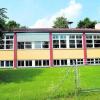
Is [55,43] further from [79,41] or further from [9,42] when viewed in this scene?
[9,42]

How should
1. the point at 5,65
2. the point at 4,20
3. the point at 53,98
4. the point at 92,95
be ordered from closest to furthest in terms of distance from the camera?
the point at 53,98, the point at 92,95, the point at 4,20, the point at 5,65

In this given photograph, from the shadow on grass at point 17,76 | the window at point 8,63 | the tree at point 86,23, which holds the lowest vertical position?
the shadow on grass at point 17,76

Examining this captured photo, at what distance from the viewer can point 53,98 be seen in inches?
757

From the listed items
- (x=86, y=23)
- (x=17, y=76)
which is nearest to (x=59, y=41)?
(x=17, y=76)

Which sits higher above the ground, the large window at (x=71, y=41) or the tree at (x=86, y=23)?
the tree at (x=86, y=23)

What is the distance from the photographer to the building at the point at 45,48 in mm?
64062

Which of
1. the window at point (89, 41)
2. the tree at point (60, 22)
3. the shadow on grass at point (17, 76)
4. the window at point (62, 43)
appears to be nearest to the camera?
the shadow on grass at point (17, 76)

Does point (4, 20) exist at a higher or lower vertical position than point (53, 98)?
higher

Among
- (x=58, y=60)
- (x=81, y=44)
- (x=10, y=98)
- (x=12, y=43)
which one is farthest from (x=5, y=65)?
(x=10, y=98)

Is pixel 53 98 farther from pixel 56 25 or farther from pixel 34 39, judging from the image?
pixel 56 25

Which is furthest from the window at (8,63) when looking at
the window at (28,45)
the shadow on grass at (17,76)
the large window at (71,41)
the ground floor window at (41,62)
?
the shadow on grass at (17,76)

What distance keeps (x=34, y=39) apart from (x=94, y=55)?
10.8m

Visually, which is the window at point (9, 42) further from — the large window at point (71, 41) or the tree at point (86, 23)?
the tree at point (86, 23)

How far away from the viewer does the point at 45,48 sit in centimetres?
6519
